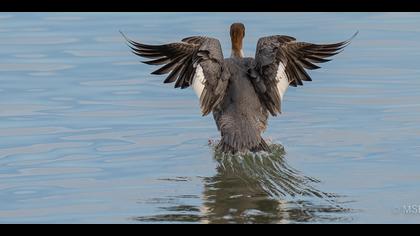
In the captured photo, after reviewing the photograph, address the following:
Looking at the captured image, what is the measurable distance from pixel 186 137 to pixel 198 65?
1050 millimetres

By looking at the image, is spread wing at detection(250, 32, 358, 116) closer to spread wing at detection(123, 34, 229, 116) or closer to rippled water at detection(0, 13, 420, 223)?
spread wing at detection(123, 34, 229, 116)

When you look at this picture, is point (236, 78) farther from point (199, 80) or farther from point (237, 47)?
point (237, 47)

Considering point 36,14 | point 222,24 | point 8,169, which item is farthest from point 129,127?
point 36,14

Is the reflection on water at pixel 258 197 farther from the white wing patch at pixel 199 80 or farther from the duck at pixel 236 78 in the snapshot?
the white wing patch at pixel 199 80

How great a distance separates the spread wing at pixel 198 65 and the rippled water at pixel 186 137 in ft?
2.09

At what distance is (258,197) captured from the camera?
11352 millimetres

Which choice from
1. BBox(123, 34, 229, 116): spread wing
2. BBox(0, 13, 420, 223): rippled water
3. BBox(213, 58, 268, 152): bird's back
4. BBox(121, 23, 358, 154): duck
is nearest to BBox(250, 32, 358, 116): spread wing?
BBox(121, 23, 358, 154): duck

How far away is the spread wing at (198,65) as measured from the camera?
518 inches

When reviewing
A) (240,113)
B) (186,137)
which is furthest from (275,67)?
(186,137)

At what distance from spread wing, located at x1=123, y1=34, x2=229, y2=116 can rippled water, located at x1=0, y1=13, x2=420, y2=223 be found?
64 centimetres

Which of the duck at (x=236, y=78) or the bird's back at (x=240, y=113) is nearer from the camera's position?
the bird's back at (x=240, y=113)

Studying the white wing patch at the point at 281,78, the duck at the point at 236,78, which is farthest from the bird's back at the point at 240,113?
the white wing patch at the point at 281,78

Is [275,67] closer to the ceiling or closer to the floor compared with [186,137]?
closer to the ceiling

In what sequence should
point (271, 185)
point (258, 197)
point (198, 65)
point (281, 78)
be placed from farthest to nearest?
point (281, 78) < point (198, 65) < point (271, 185) < point (258, 197)
